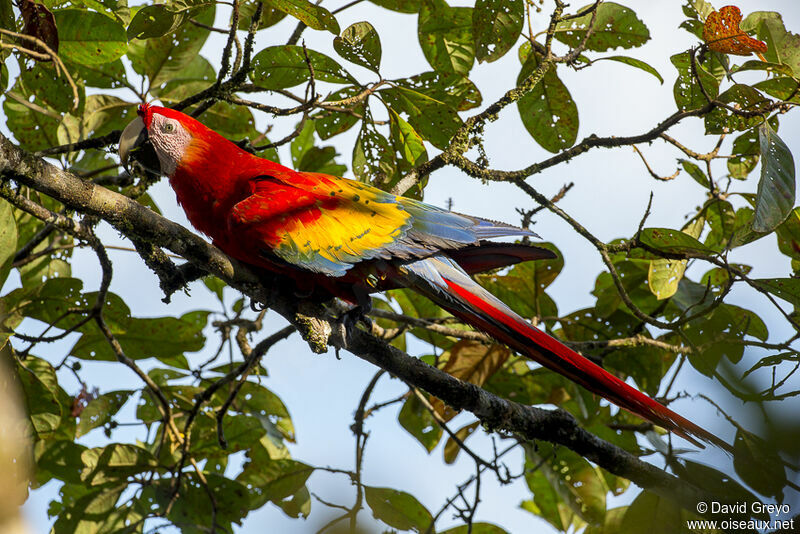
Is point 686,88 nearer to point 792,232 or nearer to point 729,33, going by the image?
point 729,33

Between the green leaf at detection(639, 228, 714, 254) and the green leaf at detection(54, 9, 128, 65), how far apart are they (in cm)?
221

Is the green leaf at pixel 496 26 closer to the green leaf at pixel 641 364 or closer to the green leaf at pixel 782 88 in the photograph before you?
the green leaf at pixel 782 88

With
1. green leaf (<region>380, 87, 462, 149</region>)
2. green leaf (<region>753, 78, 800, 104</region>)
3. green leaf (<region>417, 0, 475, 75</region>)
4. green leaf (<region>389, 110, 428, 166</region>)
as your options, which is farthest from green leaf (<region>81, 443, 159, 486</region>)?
green leaf (<region>753, 78, 800, 104</region>)

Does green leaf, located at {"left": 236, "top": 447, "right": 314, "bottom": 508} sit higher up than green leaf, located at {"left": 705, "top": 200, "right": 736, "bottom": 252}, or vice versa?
green leaf, located at {"left": 705, "top": 200, "right": 736, "bottom": 252}

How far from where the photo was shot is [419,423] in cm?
340

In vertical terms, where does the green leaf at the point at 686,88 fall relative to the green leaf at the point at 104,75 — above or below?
below

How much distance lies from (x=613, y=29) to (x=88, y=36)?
2.11 m

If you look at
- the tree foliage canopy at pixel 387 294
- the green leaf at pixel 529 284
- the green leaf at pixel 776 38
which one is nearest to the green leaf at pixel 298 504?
the tree foliage canopy at pixel 387 294

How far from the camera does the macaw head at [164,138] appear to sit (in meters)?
2.55

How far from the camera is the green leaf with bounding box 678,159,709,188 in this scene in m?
2.95

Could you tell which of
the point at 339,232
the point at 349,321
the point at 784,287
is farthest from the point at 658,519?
the point at 784,287

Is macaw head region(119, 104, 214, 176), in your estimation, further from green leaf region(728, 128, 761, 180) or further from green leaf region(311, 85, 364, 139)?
green leaf region(728, 128, 761, 180)

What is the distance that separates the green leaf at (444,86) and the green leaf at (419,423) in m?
1.52

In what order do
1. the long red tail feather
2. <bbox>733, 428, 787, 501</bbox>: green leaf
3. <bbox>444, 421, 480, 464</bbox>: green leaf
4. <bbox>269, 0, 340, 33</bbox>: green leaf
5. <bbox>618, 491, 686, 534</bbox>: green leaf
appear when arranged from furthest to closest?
1. <bbox>444, 421, 480, 464</bbox>: green leaf
2. <bbox>269, 0, 340, 33</bbox>: green leaf
3. the long red tail feather
4. <bbox>618, 491, 686, 534</bbox>: green leaf
5. <bbox>733, 428, 787, 501</bbox>: green leaf
